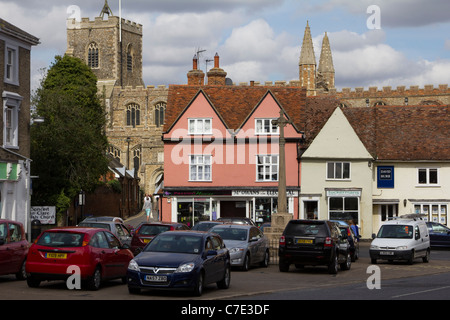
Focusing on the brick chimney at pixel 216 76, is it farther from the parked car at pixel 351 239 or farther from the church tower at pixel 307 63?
the church tower at pixel 307 63

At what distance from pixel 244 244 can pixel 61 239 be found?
8.78m

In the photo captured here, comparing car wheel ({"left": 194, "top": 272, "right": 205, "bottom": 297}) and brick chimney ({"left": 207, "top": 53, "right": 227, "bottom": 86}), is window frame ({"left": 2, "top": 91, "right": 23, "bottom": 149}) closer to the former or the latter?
car wheel ({"left": 194, "top": 272, "right": 205, "bottom": 297})

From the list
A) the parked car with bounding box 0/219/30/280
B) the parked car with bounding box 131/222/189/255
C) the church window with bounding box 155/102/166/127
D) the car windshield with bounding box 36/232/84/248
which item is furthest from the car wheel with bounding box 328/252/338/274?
the church window with bounding box 155/102/166/127

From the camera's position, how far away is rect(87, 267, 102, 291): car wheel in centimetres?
1856

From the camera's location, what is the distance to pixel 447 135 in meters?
52.4

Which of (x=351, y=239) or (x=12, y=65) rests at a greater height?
(x=12, y=65)

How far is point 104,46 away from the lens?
12344 cm

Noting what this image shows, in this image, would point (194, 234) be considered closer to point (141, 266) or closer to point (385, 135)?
point (141, 266)

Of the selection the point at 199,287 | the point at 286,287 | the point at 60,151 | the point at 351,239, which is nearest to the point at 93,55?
the point at 60,151

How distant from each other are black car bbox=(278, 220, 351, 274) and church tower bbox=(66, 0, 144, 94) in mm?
98121

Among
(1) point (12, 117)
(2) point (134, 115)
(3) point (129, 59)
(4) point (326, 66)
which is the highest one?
(3) point (129, 59)

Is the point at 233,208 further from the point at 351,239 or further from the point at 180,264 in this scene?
the point at 180,264

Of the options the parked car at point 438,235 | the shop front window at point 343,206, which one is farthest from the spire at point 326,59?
the parked car at point 438,235
